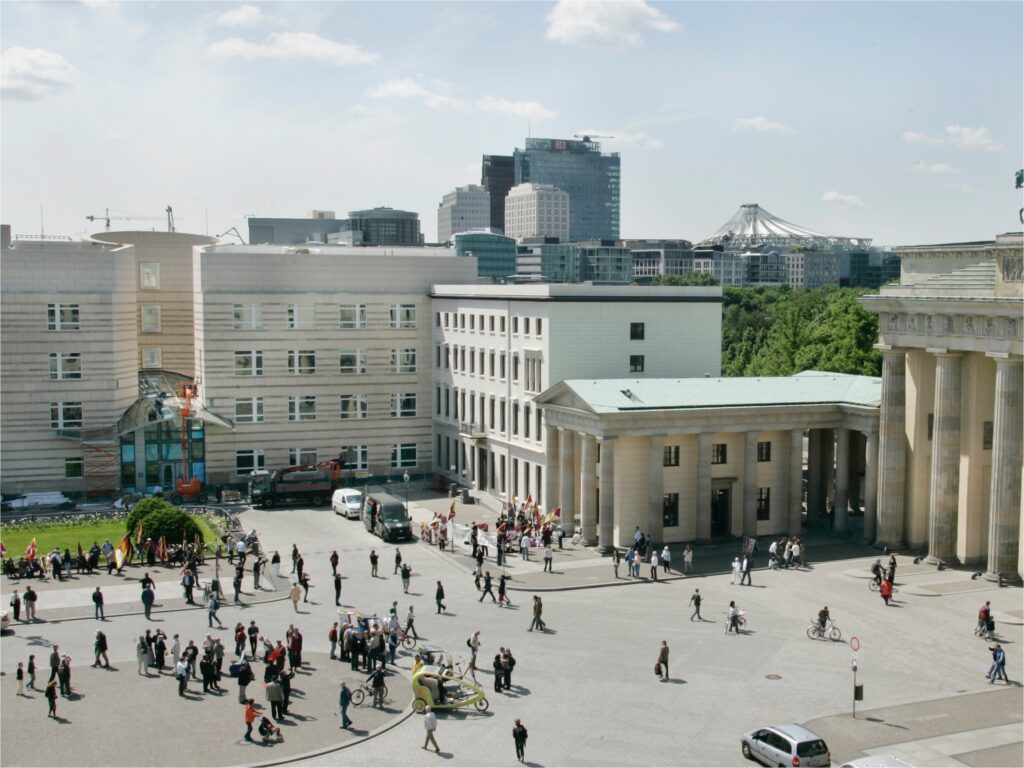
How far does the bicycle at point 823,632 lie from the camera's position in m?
47.2

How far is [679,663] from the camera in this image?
44.0 meters

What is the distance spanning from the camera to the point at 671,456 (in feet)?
212

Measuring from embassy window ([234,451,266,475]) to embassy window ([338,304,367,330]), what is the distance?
11.4 metres

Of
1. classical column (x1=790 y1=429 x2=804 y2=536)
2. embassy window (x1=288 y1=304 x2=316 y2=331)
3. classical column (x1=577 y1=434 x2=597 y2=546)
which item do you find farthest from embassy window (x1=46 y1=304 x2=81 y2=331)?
classical column (x1=790 y1=429 x2=804 y2=536)

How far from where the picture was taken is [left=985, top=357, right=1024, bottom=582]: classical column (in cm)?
5416

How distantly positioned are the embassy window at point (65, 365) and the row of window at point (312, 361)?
10.8 m

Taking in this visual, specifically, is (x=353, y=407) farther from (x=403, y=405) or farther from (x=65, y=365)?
(x=65, y=365)

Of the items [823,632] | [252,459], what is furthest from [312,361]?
[823,632]

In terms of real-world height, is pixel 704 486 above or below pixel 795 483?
above

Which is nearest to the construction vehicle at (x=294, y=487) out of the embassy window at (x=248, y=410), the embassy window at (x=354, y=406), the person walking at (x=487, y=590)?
the embassy window at (x=248, y=410)

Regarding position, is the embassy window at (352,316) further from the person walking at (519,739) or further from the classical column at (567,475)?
the person walking at (519,739)

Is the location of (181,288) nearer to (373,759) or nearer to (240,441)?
(240,441)

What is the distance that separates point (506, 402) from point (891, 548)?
2663 centimetres

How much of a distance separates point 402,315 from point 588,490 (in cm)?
3065
